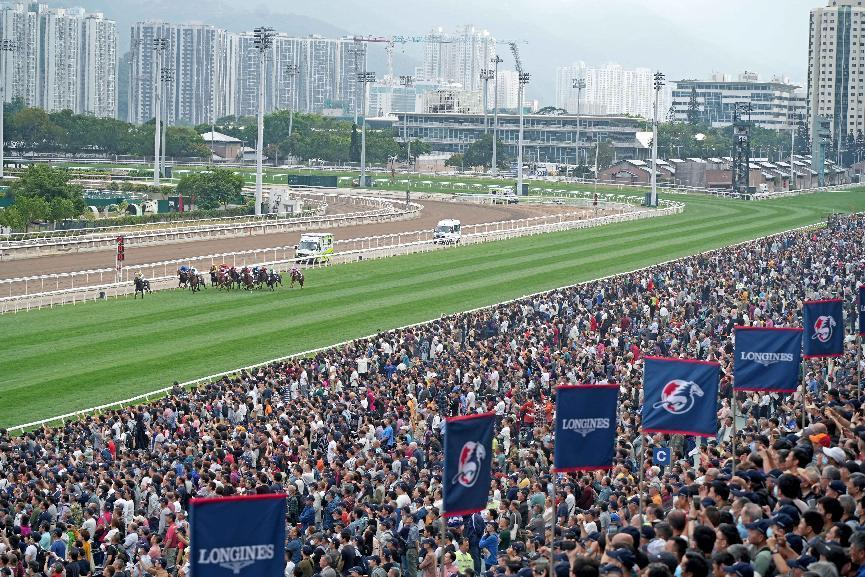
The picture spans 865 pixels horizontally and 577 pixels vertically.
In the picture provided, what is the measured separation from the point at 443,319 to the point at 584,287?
762cm

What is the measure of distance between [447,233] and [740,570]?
56.3m

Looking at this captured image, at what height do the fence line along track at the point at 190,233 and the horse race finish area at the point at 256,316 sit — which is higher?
the fence line along track at the point at 190,233

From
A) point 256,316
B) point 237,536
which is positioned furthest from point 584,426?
point 256,316

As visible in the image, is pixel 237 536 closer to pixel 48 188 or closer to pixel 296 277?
pixel 296 277

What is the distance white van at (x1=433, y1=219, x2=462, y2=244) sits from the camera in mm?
66188

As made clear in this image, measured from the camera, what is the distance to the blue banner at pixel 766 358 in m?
19.4

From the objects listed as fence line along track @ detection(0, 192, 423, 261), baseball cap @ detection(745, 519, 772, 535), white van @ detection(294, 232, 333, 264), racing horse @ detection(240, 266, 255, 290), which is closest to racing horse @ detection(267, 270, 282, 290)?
racing horse @ detection(240, 266, 255, 290)

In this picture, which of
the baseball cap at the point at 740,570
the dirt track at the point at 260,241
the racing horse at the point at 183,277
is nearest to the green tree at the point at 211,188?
the dirt track at the point at 260,241

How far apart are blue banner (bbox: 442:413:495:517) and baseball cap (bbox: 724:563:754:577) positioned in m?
3.39

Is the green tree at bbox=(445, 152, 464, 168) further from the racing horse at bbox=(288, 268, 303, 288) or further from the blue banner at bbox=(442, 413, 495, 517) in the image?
the blue banner at bbox=(442, 413, 495, 517)

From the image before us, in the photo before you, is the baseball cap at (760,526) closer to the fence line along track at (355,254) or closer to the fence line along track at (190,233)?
the fence line along track at (355,254)

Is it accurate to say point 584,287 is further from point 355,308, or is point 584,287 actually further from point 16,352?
point 16,352

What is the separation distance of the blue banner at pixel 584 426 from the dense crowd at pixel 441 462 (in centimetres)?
68

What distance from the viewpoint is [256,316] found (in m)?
44.2
